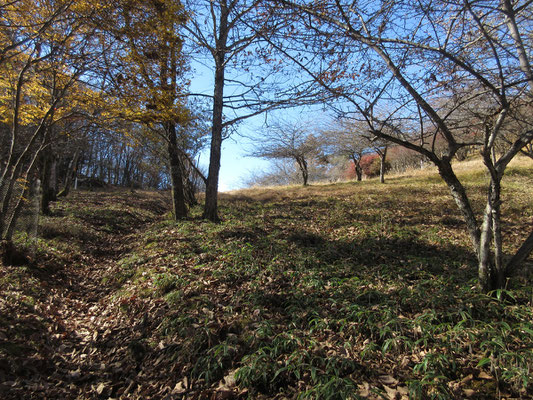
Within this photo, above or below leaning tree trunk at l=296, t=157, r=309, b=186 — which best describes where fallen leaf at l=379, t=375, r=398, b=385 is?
below

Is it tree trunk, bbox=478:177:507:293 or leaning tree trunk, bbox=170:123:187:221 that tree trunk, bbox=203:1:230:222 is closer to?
leaning tree trunk, bbox=170:123:187:221

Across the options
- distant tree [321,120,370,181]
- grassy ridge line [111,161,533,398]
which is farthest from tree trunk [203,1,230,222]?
distant tree [321,120,370,181]

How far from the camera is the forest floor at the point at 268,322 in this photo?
2.47 metres

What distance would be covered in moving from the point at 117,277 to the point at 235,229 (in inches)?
121

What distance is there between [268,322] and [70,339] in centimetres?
269

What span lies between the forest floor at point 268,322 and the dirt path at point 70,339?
2 centimetres

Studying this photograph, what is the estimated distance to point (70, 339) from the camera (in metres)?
3.64

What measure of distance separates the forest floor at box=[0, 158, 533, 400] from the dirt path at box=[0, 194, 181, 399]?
0.02 m

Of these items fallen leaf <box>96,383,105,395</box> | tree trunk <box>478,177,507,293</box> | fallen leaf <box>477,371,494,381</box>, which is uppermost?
tree trunk <box>478,177,507,293</box>

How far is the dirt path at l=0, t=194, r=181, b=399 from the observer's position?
2.80 meters

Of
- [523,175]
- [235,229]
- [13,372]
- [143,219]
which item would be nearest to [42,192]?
[143,219]

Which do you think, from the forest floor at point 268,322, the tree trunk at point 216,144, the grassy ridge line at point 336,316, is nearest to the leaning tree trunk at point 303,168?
the tree trunk at point 216,144

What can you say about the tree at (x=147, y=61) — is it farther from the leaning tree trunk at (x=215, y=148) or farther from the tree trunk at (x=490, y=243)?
the tree trunk at (x=490, y=243)

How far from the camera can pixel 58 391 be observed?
2.78 m
